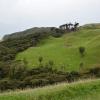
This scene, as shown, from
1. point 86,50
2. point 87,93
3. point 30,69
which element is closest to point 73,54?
point 86,50

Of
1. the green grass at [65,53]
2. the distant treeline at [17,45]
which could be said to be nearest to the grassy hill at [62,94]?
the green grass at [65,53]

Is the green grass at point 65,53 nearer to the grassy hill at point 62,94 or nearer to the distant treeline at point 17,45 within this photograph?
the distant treeline at point 17,45

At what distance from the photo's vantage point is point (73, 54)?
11344 cm

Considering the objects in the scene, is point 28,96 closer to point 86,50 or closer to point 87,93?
point 87,93

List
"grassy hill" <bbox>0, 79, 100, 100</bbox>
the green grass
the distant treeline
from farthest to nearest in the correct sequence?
the distant treeline < the green grass < "grassy hill" <bbox>0, 79, 100, 100</bbox>

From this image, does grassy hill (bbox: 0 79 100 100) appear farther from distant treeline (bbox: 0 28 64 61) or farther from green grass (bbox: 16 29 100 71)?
distant treeline (bbox: 0 28 64 61)

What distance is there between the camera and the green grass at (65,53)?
3991 inches

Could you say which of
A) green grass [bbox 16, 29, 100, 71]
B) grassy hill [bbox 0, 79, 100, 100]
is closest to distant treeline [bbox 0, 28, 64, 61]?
green grass [bbox 16, 29, 100, 71]

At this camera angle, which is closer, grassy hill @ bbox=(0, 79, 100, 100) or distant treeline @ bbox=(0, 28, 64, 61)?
grassy hill @ bbox=(0, 79, 100, 100)

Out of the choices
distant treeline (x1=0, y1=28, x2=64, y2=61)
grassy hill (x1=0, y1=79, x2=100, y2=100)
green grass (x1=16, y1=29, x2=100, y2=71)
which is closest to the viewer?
grassy hill (x1=0, y1=79, x2=100, y2=100)

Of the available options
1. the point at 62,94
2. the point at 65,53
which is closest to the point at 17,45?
the point at 65,53

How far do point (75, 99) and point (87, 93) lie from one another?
173cm

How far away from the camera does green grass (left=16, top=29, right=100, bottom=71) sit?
10138 centimetres

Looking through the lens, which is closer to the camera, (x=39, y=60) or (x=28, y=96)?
(x=28, y=96)
